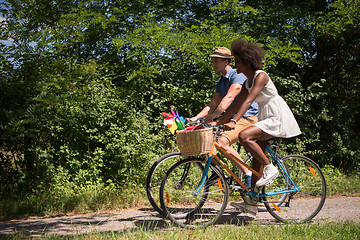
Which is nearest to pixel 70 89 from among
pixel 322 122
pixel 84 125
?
pixel 84 125

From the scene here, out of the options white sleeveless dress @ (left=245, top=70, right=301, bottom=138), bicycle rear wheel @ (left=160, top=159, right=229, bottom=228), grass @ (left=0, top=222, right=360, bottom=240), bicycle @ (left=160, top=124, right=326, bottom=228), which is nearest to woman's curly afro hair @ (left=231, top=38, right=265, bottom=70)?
white sleeveless dress @ (left=245, top=70, right=301, bottom=138)

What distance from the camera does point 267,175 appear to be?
4414mm

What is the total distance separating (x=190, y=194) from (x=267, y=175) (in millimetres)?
983

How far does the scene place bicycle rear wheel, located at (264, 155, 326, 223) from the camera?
4867 millimetres

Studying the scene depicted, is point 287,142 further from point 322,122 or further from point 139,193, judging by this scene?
point 139,193

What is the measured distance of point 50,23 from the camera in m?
7.43

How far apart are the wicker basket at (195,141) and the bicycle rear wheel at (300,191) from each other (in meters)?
1.26

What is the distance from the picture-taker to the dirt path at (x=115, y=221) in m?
4.44

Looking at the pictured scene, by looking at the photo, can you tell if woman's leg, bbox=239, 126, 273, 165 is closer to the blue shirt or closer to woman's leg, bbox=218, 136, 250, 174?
woman's leg, bbox=218, 136, 250, 174

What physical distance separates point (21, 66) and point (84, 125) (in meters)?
1.62

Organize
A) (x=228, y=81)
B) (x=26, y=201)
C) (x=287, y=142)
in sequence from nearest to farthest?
1. (x=228, y=81)
2. (x=26, y=201)
3. (x=287, y=142)

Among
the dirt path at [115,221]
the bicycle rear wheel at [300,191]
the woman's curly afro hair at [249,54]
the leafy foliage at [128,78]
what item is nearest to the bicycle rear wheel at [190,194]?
the dirt path at [115,221]

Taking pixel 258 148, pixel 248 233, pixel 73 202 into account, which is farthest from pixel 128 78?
pixel 248 233

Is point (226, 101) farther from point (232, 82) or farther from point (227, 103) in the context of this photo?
point (232, 82)
